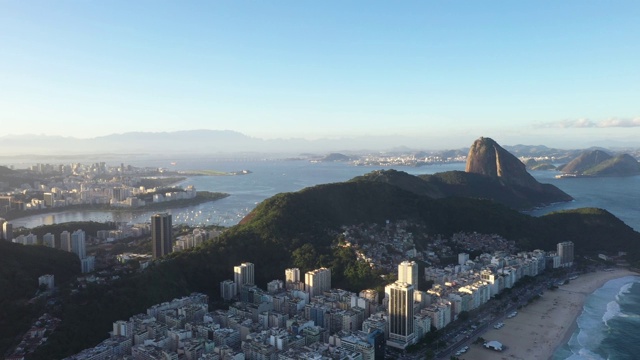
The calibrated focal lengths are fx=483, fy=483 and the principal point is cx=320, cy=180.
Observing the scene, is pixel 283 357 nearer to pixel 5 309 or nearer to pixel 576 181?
pixel 5 309

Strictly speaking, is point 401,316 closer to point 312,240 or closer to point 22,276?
point 312,240

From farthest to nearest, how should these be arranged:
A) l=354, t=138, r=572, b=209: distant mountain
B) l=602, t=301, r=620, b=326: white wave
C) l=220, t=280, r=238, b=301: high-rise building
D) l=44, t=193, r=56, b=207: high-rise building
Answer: l=44, t=193, r=56, b=207: high-rise building
l=354, t=138, r=572, b=209: distant mountain
l=220, t=280, r=238, b=301: high-rise building
l=602, t=301, r=620, b=326: white wave

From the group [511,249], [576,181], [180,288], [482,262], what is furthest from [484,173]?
[180,288]

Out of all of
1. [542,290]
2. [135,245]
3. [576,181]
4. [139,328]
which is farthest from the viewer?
[576,181]

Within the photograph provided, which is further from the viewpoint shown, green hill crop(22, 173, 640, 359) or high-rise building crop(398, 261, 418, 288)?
high-rise building crop(398, 261, 418, 288)

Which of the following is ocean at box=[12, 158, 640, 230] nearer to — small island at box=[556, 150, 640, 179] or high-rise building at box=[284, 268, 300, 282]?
small island at box=[556, 150, 640, 179]

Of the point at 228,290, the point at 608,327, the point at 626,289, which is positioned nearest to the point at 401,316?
the point at 228,290

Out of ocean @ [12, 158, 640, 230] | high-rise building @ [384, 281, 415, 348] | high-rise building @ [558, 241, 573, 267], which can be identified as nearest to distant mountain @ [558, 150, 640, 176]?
ocean @ [12, 158, 640, 230]
